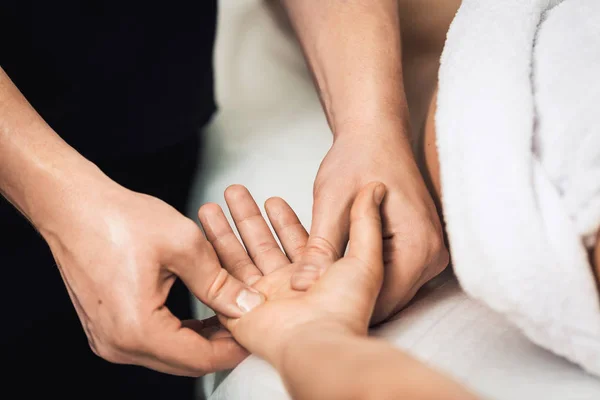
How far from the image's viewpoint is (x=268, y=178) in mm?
682

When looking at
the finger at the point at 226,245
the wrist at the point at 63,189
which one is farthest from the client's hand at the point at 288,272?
the wrist at the point at 63,189

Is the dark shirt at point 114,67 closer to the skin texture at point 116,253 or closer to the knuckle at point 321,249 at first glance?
the skin texture at point 116,253

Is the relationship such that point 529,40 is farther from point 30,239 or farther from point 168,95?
point 30,239

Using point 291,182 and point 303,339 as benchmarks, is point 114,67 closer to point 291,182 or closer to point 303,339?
point 291,182

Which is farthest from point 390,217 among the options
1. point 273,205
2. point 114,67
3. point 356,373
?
point 114,67

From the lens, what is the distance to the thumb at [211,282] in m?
0.45

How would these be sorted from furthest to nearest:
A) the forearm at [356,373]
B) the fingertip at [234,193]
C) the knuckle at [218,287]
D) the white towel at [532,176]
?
the fingertip at [234,193] < the knuckle at [218,287] < the white towel at [532,176] < the forearm at [356,373]

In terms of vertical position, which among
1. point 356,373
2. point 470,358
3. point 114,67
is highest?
point 114,67

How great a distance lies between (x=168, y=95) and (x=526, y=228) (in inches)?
19.0

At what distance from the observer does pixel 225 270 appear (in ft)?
1.58

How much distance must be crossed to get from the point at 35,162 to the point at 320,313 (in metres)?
0.30

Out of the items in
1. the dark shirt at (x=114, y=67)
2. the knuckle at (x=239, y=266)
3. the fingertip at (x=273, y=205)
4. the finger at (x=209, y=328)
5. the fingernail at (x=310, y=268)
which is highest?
the dark shirt at (x=114, y=67)

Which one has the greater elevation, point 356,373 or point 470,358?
point 356,373

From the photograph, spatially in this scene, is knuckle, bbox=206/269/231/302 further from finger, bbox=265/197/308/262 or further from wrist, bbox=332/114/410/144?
wrist, bbox=332/114/410/144
